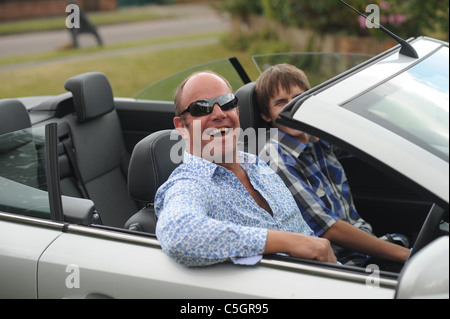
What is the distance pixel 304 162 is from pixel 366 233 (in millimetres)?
456

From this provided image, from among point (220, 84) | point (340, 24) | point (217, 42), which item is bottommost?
point (217, 42)

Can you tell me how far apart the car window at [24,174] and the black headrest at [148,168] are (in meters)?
0.36

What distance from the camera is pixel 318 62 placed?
3867 mm

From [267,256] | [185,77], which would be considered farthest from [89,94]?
[267,256]

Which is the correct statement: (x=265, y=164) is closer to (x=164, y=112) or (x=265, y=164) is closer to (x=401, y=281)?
(x=401, y=281)

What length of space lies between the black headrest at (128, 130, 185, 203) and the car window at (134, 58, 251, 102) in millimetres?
905

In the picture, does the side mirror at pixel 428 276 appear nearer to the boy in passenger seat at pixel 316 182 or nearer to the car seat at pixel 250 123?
the boy in passenger seat at pixel 316 182

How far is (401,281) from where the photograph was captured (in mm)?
1609

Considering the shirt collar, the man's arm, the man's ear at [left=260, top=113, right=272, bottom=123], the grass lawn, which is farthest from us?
the grass lawn

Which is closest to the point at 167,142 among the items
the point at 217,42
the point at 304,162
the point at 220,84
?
the point at 220,84

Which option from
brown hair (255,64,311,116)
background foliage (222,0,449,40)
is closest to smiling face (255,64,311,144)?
brown hair (255,64,311,116)

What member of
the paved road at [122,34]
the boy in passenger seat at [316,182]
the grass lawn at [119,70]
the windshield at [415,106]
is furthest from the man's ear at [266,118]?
the paved road at [122,34]

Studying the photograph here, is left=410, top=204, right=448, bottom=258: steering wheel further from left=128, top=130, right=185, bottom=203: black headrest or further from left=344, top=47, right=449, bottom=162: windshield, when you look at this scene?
left=128, top=130, right=185, bottom=203: black headrest

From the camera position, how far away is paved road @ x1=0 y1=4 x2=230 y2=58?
16797 millimetres
